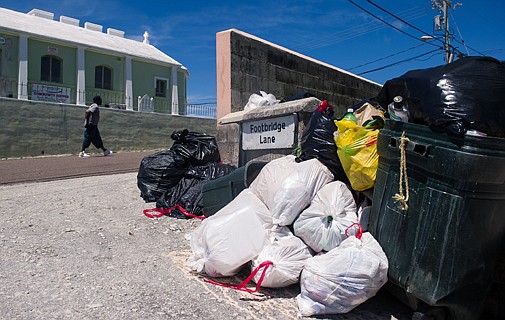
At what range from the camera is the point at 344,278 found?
77.0 inches

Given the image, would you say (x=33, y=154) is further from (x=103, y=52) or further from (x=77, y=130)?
(x=103, y=52)

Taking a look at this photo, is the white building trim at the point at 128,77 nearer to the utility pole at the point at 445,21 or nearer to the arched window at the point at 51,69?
the arched window at the point at 51,69

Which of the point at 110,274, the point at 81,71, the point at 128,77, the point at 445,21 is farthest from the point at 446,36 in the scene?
the point at 110,274

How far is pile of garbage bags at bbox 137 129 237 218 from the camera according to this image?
3.91 m

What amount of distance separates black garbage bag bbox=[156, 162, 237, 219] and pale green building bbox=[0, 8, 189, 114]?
12695mm

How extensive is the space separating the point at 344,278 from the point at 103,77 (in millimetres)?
17900

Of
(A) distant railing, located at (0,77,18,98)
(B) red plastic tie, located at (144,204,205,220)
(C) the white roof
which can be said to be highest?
(C) the white roof

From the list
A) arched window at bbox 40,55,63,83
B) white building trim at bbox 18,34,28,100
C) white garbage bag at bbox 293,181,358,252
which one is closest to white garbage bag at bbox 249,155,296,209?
white garbage bag at bbox 293,181,358,252

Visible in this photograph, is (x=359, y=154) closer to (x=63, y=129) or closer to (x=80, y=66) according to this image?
(x=63, y=129)

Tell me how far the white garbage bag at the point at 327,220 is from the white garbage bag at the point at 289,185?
0.06 m

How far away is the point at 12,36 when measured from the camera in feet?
49.1

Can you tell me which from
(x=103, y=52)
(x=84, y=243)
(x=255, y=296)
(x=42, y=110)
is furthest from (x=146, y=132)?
(x=255, y=296)

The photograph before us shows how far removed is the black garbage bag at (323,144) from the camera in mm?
2699

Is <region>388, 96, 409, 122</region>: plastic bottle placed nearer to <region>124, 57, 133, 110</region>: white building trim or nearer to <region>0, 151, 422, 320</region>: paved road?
<region>0, 151, 422, 320</region>: paved road
